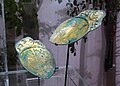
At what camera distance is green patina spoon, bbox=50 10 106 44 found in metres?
1.12

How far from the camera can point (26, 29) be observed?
75.0 inches

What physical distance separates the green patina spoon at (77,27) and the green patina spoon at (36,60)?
0.31 feet

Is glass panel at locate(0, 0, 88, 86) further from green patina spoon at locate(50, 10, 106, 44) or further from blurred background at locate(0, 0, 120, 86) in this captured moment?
green patina spoon at locate(50, 10, 106, 44)

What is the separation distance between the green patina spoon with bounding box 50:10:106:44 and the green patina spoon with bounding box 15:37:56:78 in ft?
0.31

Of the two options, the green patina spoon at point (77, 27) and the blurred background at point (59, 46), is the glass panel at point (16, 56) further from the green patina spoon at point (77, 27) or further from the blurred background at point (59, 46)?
the green patina spoon at point (77, 27)

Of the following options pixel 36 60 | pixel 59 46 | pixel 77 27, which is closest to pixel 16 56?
pixel 59 46

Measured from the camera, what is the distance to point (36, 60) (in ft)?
3.87

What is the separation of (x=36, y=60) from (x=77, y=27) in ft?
0.86

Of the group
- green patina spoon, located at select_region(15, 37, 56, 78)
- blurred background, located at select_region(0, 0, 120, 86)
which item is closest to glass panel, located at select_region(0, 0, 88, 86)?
blurred background, located at select_region(0, 0, 120, 86)

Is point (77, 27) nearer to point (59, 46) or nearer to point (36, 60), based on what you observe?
point (36, 60)

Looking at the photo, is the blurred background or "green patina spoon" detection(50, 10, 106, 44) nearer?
"green patina spoon" detection(50, 10, 106, 44)

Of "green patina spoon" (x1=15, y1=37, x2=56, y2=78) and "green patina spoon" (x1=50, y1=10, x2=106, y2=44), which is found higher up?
"green patina spoon" (x1=50, y1=10, x2=106, y2=44)

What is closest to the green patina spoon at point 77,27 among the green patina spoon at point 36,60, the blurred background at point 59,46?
the green patina spoon at point 36,60

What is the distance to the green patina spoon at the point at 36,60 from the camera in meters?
1.16
